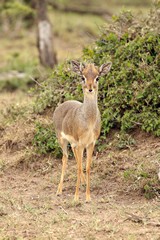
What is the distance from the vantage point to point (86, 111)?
7.94 meters

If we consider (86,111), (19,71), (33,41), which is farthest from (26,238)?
(33,41)

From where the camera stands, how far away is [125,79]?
9805mm

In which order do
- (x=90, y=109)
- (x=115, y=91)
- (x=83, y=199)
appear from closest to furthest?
1. (x=90, y=109)
2. (x=83, y=199)
3. (x=115, y=91)

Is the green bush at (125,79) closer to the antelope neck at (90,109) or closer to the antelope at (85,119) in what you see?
the antelope at (85,119)

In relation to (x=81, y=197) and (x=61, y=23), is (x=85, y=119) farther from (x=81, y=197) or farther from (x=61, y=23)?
(x=61, y=23)

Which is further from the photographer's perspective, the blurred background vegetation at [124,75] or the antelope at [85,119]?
the blurred background vegetation at [124,75]

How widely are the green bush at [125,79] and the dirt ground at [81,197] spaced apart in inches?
12.8

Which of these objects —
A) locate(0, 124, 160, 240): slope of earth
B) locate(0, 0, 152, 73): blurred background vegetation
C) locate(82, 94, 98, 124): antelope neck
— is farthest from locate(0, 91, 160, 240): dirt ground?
locate(0, 0, 152, 73): blurred background vegetation

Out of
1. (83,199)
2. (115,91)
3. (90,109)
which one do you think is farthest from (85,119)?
(115,91)

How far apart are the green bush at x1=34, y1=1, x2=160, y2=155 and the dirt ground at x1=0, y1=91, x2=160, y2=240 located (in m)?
0.33

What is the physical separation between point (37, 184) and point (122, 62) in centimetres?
240

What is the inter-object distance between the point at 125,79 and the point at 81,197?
2315 millimetres

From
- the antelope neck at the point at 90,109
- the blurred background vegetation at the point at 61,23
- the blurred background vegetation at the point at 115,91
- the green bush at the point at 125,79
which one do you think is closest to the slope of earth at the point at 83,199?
the blurred background vegetation at the point at 115,91

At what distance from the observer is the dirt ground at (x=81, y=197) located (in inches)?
265
